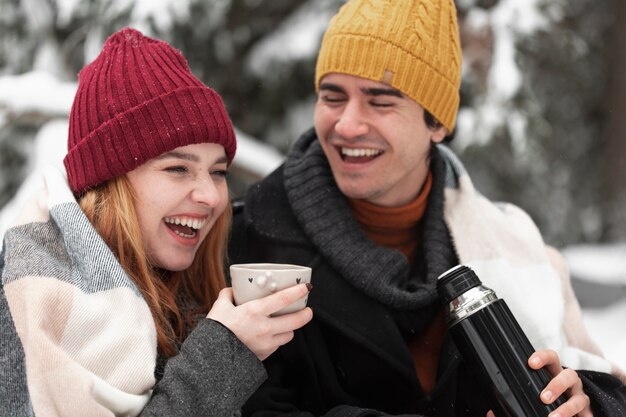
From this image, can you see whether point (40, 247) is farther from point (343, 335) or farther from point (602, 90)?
point (602, 90)

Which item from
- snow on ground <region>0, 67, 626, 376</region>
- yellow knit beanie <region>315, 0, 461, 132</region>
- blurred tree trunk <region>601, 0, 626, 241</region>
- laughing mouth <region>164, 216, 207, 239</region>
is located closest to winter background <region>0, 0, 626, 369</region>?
snow on ground <region>0, 67, 626, 376</region>

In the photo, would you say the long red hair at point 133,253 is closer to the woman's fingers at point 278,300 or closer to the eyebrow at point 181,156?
the eyebrow at point 181,156

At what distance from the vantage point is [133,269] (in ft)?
5.22

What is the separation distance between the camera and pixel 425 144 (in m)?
2.16

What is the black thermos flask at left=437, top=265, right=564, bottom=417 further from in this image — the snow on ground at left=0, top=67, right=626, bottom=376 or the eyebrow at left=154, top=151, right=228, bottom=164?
the snow on ground at left=0, top=67, right=626, bottom=376

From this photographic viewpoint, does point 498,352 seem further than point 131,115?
No

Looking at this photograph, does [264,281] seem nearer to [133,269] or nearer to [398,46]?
[133,269]

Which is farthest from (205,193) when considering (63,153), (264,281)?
(63,153)

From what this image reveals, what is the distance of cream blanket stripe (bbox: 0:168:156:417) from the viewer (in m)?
1.28

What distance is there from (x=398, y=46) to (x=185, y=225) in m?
0.85

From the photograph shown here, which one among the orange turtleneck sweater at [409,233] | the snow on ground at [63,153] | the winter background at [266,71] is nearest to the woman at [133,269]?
the orange turtleneck sweater at [409,233]

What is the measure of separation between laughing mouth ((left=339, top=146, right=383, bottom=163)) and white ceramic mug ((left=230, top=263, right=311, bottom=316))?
69cm

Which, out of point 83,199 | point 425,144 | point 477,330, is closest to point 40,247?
point 83,199

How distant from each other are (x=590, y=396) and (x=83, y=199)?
4.53 feet
